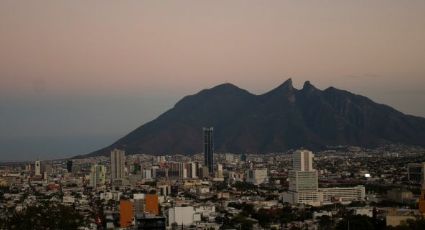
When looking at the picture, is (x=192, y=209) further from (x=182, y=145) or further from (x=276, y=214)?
(x=182, y=145)

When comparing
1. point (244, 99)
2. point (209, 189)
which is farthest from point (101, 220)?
point (244, 99)

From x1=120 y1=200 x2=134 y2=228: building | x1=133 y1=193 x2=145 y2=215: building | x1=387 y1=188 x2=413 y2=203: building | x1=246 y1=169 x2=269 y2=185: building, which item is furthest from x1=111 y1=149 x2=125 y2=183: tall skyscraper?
x1=120 y1=200 x2=134 y2=228: building

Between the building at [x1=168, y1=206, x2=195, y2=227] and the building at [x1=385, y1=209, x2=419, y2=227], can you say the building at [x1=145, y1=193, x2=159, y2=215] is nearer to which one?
the building at [x1=168, y1=206, x2=195, y2=227]

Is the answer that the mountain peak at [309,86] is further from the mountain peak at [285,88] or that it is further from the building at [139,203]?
the building at [139,203]

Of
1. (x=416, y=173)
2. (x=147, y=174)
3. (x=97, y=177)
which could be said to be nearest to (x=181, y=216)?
(x=416, y=173)

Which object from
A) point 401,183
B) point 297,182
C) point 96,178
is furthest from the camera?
point 96,178

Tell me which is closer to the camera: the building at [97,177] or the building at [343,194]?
the building at [343,194]

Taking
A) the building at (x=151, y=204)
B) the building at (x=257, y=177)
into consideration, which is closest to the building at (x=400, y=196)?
the building at (x=151, y=204)

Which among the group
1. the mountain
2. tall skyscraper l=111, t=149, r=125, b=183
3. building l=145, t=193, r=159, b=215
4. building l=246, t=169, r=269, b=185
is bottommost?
building l=145, t=193, r=159, b=215
